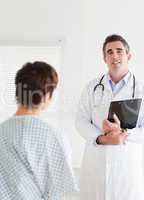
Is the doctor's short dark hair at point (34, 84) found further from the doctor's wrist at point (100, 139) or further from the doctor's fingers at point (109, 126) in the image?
the doctor's wrist at point (100, 139)

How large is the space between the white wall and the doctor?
29.0 inches

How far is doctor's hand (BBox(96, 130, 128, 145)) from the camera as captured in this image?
2033 mm

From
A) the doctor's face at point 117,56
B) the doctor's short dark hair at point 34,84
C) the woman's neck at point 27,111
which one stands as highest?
the doctor's face at point 117,56

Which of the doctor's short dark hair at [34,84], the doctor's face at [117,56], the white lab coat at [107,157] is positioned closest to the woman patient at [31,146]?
the doctor's short dark hair at [34,84]

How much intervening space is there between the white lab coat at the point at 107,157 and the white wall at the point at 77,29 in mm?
752

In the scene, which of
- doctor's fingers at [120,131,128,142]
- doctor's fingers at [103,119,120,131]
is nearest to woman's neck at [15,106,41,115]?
doctor's fingers at [103,119,120,131]

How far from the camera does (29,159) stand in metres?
1.38

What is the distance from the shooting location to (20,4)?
9.89 feet

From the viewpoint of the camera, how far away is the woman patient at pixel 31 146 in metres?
1.38

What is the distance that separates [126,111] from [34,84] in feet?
2.62

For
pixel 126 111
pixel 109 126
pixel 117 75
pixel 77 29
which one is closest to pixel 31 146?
pixel 109 126

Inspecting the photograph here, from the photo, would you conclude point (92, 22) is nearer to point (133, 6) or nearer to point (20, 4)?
point (133, 6)

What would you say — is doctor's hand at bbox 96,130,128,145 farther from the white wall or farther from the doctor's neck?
the white wall

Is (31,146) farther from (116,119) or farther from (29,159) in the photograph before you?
(116,119)
